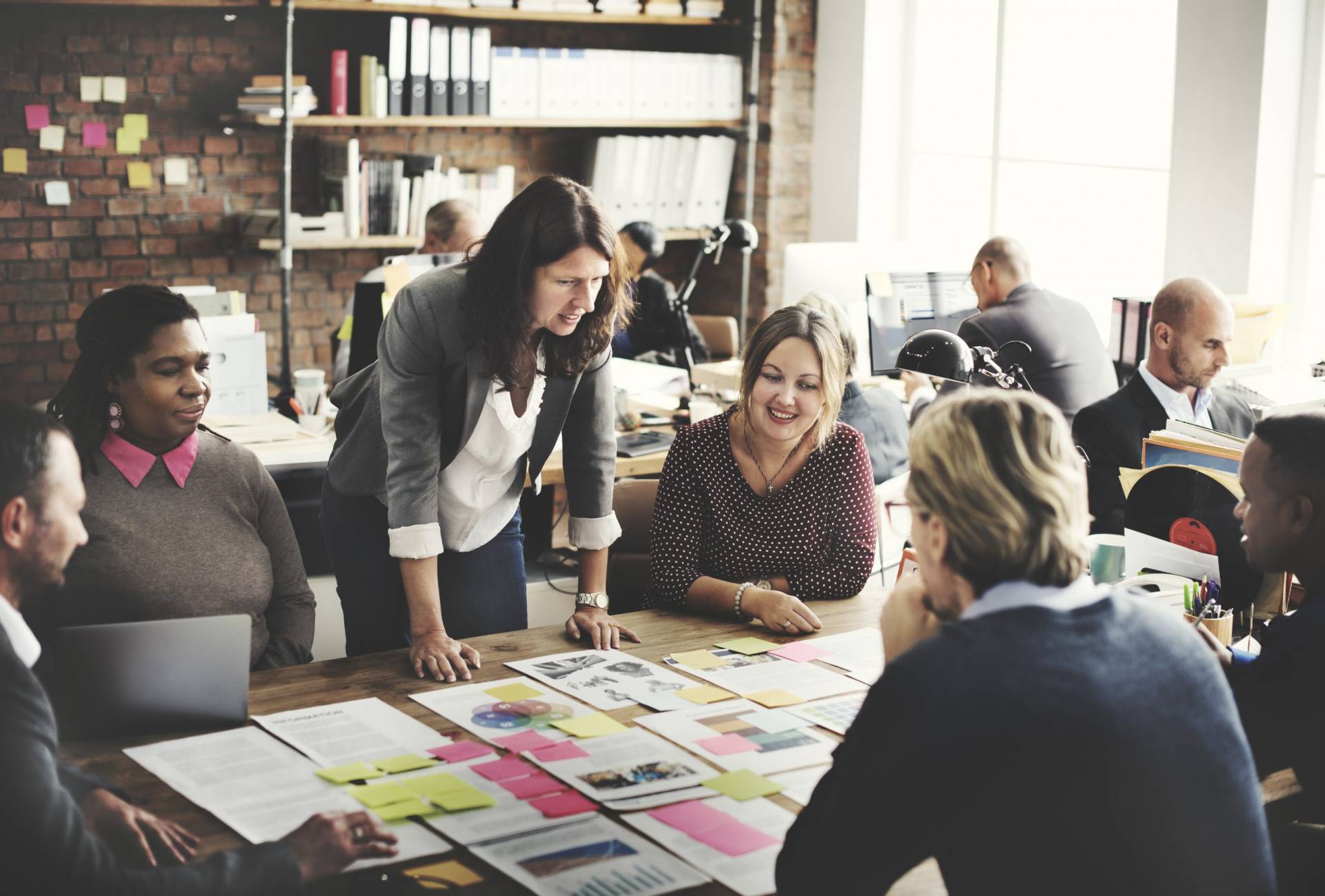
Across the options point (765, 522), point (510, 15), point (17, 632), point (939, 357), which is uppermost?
point (510, 15)

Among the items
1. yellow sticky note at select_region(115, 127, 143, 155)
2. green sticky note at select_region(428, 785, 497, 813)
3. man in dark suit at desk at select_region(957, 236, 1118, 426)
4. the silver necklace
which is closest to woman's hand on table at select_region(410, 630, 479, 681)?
green sticky note at select_region(428, 785, 497, 813)

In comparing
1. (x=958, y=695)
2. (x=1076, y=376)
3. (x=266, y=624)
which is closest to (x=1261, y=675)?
(x=958, y=695)

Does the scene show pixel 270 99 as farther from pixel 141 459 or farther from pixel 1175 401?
pixel 1175 401

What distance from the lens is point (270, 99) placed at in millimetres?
5156

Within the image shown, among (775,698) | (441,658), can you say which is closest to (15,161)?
(441,658)

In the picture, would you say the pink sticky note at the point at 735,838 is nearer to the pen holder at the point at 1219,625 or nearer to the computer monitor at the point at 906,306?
the pen holder at the point at 1219,625

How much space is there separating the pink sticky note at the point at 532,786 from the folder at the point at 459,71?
4.30 metres

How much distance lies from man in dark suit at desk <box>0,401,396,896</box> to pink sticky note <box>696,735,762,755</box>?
46 centimetres

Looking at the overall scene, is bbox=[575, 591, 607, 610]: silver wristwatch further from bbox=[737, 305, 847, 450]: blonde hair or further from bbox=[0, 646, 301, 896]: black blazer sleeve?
bbox=[0, 646, 301, 896]: black blazer sleeve

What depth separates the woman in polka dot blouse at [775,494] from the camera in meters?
2.48

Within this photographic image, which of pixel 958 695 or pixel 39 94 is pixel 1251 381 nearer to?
pixel 958 695

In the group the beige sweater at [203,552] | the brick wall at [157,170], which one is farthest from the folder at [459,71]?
the beige sweater at [203,552]

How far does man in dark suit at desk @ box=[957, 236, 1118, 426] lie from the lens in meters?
4.18

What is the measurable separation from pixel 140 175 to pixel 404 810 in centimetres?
432
